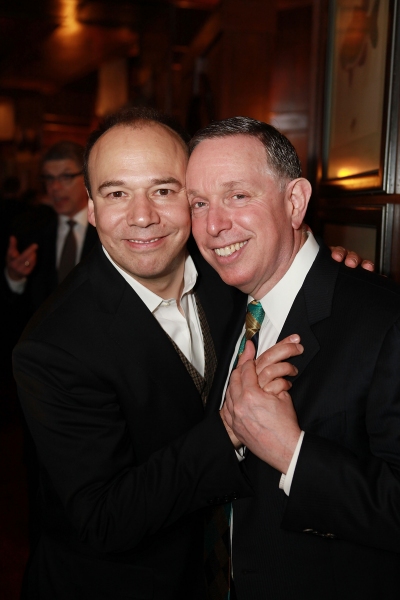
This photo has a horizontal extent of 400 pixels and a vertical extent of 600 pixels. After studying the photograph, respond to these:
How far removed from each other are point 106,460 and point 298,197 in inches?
34.0

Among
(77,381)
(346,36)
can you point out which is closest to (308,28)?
(346,36)

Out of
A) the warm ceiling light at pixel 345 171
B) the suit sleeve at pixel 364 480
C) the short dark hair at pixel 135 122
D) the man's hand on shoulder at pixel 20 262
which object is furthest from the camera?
the man's hand on shoulder at pixel 20 262

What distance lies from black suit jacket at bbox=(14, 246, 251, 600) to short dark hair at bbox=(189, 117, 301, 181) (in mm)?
532

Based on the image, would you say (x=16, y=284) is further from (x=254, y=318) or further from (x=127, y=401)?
(x=254, y=318)

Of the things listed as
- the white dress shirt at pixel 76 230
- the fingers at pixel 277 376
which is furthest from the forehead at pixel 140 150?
the white dress shirt at pixel 76 230

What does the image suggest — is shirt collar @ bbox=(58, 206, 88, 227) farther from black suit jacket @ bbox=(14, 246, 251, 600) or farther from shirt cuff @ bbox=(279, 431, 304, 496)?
shirt cuff @ bbox=(279, 431, 304, 496)

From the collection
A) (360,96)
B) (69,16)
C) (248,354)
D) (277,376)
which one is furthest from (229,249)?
(69,16)

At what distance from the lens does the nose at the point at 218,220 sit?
1488 millimetres

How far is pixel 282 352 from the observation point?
1.30 meters

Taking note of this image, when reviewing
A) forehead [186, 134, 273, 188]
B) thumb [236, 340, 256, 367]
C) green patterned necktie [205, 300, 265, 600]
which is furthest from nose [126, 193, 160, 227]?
thumb [236, 340, 256, 367]

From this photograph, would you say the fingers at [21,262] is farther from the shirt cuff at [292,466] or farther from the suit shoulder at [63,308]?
the shirt cuff at [292,466]

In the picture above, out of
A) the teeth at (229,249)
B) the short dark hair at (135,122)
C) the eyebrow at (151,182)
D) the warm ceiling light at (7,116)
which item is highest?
the warm ceiling light at (7,116)

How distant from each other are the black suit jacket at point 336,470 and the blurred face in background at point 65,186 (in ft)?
8.43

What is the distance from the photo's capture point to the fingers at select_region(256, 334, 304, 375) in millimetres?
1298
